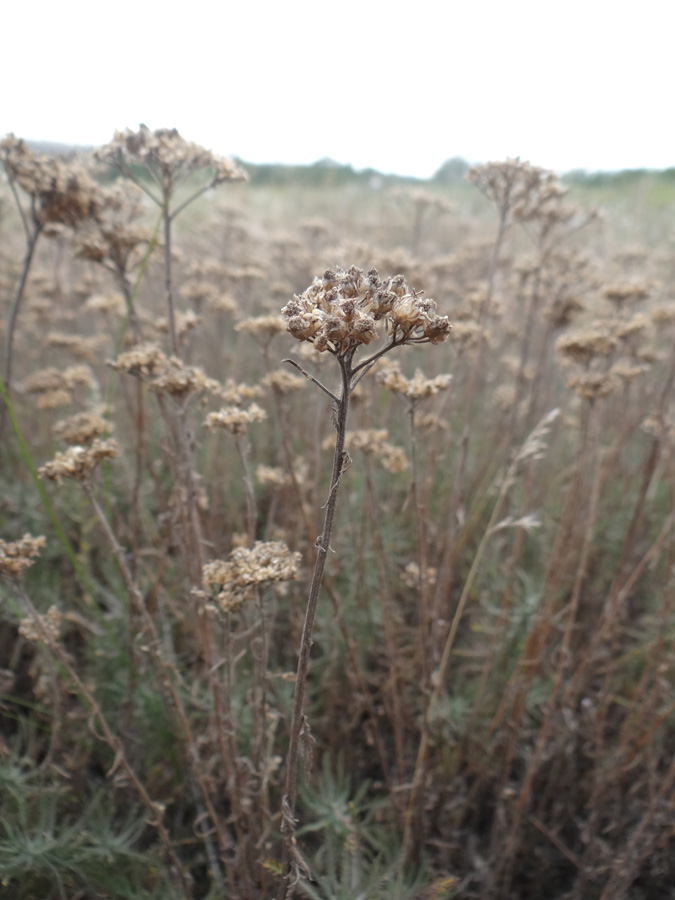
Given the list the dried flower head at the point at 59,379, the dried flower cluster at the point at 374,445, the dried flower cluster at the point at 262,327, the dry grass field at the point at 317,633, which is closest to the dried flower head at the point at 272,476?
the dry grass field at the point at 317,633

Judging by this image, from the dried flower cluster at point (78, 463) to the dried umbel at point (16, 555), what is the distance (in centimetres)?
22

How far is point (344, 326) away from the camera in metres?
1.02

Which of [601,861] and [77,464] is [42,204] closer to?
[77,464]

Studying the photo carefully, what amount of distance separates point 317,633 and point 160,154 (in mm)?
2475

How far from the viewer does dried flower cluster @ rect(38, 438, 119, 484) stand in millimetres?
1708

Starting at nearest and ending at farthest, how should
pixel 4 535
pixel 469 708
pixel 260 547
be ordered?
pixel 260 547, pixel 469 708, pixel 4 535

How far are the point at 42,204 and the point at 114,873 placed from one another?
2.66m

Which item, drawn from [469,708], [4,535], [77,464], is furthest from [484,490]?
[4,535]

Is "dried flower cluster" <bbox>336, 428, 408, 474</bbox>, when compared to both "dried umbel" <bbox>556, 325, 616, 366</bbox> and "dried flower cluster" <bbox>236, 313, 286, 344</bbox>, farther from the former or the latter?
"dried umbel" <bbox>556, 325, 616, 366</bbox>

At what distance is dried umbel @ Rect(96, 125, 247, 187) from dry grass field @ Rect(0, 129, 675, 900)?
1 cm

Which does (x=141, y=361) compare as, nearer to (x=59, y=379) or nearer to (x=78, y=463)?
(x=78, y=463)

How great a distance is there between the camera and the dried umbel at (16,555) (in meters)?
1.67

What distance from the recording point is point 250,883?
1875 mm

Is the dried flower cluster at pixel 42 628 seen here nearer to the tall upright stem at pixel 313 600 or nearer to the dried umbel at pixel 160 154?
the tall upright stem at pixel 313 600
